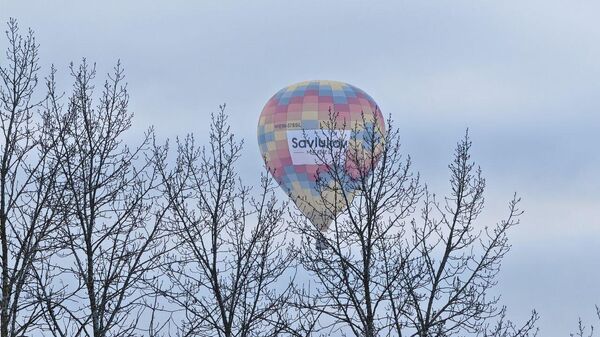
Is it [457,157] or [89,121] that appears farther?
[457,157]

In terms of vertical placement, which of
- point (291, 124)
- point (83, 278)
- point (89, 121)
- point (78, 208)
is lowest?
point (83, 278)

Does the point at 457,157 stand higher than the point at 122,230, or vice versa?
the point at 457,157

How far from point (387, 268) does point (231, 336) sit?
296 centimetres

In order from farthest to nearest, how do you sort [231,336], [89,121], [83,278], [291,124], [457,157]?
1. [291,124]
2. [457,157]
3. [231,336]
4. [89,121]
5. [83,278]

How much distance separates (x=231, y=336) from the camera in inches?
713

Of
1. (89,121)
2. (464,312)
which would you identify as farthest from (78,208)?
(464,312)

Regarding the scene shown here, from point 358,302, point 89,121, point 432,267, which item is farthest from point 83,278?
point 432,267

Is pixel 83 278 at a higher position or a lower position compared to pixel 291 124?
lower

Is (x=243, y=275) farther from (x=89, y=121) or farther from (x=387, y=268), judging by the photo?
(x=89, y=121)

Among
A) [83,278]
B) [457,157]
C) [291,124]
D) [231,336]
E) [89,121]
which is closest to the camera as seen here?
[83,278]

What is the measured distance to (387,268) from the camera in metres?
18.3

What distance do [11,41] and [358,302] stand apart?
703 centimetres

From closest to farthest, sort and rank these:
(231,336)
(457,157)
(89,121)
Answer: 1. (89,121)
2. (231,336)
3. (457,157)

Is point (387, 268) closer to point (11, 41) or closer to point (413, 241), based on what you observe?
point (413, 241)
